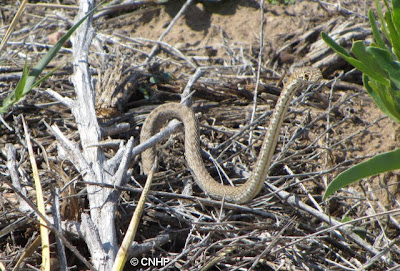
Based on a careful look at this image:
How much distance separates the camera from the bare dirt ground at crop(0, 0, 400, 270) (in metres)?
3.65

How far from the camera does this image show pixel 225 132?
464 cm

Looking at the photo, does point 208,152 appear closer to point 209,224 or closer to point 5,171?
point 209,224

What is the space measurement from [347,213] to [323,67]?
6.99 ft

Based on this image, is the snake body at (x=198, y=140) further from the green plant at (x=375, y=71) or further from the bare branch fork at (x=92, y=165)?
the green plant at (x=375, y=71)

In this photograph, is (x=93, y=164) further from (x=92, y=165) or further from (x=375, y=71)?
(x=375, y=71)

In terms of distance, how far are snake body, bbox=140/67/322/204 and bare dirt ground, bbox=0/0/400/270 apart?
→ 12cm

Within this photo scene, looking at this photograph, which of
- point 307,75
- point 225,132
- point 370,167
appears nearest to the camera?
point 370,167

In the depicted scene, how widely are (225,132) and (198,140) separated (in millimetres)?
299

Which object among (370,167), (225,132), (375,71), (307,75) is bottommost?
(225,132)

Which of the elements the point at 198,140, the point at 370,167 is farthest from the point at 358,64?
the point at 198,140

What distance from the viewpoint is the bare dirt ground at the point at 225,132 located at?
3646 mm

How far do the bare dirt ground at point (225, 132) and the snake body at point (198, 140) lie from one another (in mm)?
123

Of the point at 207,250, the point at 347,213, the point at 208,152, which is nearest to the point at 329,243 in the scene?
the point at 347,213

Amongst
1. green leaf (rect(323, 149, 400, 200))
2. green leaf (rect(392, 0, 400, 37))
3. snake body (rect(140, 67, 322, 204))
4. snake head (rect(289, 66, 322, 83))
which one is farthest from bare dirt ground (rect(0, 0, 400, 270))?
green leaf (rect(392, 0, 400, 37))
